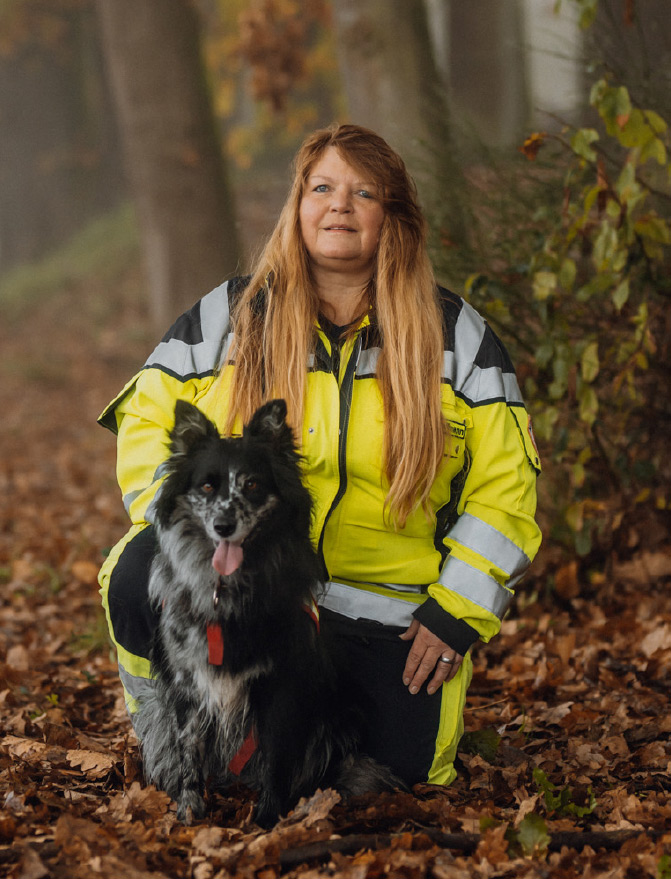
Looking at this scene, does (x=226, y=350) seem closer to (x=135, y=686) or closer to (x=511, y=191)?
(x=135, y=686)

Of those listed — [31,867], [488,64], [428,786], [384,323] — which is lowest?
[428,786]

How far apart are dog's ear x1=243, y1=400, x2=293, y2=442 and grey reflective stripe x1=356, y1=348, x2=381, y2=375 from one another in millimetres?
621

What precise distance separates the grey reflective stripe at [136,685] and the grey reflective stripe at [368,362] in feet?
4.22

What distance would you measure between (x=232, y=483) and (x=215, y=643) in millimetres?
486

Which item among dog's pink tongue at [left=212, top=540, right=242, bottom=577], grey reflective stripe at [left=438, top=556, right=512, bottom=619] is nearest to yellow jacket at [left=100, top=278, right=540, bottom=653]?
grey reflective stripe at [left=438, top=556, right=512, bottom=619]

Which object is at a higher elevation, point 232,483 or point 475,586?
point 232,483

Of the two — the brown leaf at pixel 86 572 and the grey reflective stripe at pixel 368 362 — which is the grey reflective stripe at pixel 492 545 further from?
the brown leaf at pixel 86 572

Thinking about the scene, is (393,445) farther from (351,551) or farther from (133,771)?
(133,771)

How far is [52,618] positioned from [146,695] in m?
2.37

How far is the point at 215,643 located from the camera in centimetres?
260

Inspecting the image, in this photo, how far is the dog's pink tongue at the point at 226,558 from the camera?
250 centimetres

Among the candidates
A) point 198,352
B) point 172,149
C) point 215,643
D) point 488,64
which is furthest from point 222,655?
point 488,64

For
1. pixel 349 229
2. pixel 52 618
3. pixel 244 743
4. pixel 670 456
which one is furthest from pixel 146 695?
pixel 670 456

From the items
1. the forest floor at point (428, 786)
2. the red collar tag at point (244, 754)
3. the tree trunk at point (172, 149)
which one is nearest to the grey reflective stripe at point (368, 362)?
the red collar tag at point (244, 754)
